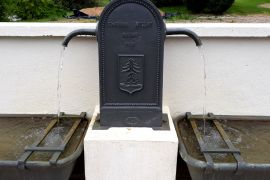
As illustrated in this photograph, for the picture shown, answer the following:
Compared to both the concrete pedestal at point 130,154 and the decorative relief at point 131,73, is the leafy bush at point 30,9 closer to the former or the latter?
the decorative relief at point 131,73

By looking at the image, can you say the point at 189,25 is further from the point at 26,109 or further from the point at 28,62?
the point at 26,109

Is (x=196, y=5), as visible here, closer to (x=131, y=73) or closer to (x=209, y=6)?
(x=209, y=6)

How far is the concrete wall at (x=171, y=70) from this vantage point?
10.9ft

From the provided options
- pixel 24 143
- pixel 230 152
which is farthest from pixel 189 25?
pixel 24 143

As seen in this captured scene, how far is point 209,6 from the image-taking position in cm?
2503

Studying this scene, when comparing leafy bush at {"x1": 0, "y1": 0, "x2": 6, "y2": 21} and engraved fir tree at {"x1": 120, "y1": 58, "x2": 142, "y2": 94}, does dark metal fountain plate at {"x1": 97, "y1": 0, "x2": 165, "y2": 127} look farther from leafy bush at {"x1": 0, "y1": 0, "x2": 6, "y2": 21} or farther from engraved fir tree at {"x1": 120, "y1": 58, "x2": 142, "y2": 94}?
leafy bush at {"x1": 0, "y1": 0, "x2": 6, "y2": 21}

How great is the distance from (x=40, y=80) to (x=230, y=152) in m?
1.86

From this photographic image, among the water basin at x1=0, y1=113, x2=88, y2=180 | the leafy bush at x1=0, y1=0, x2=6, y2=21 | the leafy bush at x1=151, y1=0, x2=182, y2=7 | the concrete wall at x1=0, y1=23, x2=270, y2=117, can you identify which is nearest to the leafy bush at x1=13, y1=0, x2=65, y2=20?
the leafy bush at x1=0, y1=0, x2=6, y2=21

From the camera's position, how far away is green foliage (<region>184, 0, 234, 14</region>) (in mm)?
24719

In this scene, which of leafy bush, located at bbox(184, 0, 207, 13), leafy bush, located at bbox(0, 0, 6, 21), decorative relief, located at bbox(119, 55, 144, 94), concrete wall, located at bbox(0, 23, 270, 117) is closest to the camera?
decorative relief, located at bbox(119, 55, 144, 94)

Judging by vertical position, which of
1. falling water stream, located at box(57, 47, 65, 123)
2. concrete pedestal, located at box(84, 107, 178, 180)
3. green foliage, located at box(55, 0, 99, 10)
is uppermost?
green foliage, located at box(55, 0, 99, 10)

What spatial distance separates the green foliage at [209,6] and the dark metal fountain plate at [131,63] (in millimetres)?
23070

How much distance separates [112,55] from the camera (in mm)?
2881

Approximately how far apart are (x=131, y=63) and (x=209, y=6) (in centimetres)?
2337
